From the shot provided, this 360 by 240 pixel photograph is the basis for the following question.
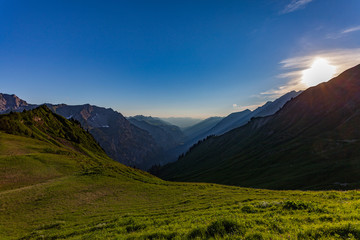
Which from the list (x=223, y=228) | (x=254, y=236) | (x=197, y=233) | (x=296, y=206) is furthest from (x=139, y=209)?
(x=254, y=236)

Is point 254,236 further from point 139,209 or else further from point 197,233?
point 139,209

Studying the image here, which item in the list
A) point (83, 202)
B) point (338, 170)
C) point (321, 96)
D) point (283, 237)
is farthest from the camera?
point (321, 96)

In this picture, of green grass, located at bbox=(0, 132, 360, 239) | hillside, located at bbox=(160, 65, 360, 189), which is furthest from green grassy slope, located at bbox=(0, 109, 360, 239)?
hillside, located at bbox=(160, 65, 360, 189)

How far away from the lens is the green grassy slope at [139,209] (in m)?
8.04

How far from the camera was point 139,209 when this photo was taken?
922 inches

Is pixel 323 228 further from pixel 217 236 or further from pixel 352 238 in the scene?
pixel 217 236

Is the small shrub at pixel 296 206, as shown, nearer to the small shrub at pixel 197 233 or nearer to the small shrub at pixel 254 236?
the small shrub at pixel 254 236

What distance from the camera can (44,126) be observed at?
371ft

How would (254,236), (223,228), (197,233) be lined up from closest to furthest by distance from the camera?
(254,236) → (223,228) → (197,233)

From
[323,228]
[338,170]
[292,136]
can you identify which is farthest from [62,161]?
[292,136]

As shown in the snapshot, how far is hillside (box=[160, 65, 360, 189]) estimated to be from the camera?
67.3 meters

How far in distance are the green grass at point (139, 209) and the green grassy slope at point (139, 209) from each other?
4 centimetres

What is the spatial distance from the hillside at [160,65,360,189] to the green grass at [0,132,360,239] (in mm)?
55079

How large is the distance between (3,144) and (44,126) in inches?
2721
